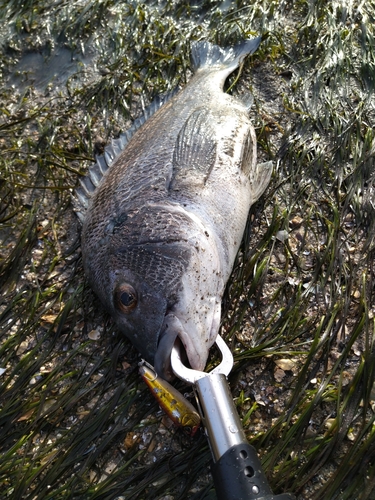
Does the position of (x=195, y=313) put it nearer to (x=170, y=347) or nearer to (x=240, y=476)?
(x=170, y=347)

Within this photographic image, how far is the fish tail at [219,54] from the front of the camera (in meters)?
4.45

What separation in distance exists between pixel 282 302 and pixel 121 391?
1.22 metres

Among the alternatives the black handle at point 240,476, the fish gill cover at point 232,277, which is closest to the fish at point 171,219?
the fish gill cover at point 232,277

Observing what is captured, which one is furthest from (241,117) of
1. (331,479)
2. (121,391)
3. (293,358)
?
(331,479)

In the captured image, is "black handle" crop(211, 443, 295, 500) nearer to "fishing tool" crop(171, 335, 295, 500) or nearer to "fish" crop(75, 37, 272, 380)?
"fishing tool" crop(171, 335, 295, 500)

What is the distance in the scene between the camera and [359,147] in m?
3.74

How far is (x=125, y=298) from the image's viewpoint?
8.49 ft

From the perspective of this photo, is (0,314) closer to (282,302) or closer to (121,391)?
(121,391)

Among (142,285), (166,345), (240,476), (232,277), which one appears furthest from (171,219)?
(240,476)

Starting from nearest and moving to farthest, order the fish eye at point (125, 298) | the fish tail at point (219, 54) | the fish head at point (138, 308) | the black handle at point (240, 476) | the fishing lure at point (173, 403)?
the black handle at point (240, 476) < the fishing lure at point (173, 403) < the fish head at point (138, 308) < the fish eye at point (125, 298) < the fish tail at point (219, 54)

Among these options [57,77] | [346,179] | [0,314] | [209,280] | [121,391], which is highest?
[57,77]

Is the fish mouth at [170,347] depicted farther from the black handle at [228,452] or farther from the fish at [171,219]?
the black handle at [228,452]

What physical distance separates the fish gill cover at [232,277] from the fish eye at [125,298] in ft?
1.23

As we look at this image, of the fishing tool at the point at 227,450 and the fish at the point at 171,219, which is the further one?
the fish at the point at 171,219
